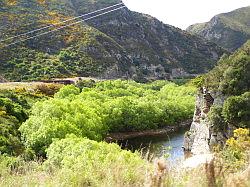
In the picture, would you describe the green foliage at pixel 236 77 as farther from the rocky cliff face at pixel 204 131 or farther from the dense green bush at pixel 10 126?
the dense green bush at pixel 10 126

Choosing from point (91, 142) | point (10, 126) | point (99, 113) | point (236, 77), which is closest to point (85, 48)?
point (99, 113)

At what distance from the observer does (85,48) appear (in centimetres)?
13312

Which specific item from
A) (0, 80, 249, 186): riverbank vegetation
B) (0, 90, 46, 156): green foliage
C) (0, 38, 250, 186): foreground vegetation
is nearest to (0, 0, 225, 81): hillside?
(0, 80, 249, 186): riverbank vegetation

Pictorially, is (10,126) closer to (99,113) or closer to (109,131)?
(99,113)

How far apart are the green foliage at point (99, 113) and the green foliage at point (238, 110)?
51.0 ft

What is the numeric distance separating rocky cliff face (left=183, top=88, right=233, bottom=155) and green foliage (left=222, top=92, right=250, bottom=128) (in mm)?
1454

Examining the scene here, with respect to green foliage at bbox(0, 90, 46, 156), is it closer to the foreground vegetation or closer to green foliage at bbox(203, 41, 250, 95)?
the foreground vegetation

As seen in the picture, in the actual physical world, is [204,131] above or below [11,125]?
below

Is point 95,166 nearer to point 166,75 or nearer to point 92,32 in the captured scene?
point 92,32

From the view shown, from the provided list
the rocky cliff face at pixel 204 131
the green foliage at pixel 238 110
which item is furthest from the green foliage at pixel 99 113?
the green foliage at pixel 238 110

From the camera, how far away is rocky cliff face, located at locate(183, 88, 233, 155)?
165 feet

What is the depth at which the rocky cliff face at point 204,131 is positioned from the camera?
50219mm

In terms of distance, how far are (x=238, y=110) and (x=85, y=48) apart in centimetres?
9021

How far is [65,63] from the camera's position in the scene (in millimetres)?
120562
